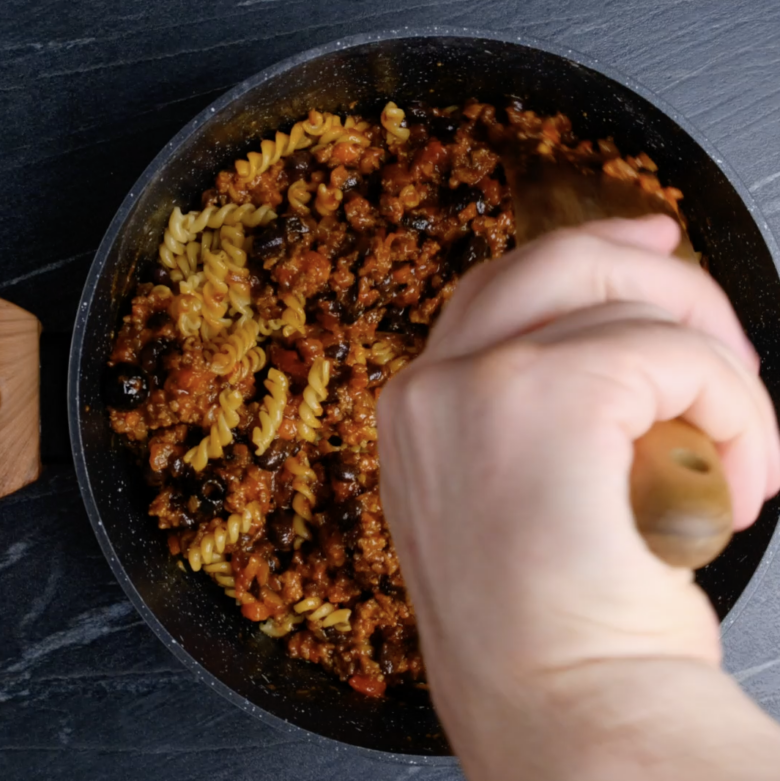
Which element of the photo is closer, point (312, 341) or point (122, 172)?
point (312, 341)

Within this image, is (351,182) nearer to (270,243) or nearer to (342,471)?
(270,243)

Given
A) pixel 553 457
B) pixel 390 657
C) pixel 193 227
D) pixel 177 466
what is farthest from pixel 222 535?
pixel 553 457

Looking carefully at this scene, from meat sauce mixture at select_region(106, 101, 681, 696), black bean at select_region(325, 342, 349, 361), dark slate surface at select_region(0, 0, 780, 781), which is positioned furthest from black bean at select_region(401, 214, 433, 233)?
dark slate surface at select_region(0, 0, 780, 781)

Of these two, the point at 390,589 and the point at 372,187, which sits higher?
the point at 372,187

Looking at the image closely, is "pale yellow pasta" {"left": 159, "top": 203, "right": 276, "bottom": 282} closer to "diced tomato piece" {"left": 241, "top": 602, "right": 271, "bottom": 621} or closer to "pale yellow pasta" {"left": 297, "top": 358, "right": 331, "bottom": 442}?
"pale yellow pasta" {"left": 297, "top": 358, "right": 331, "bottom": 442}

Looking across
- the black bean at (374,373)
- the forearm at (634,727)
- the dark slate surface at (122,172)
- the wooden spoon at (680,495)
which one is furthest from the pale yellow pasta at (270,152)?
the forearm at (634,727)

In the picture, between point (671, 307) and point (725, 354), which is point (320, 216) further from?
point (725, 354)

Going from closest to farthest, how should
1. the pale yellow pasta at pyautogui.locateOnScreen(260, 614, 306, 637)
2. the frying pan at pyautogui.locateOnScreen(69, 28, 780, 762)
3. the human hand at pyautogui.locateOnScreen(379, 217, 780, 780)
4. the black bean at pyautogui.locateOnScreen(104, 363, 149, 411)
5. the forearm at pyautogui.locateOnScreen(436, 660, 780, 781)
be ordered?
the forearm at pyautogui.locateOnScreen(436, 660, 780, 781)
the human hand at pyautogui.locateOnScreen(379, 217, 780, 780)
the frying pan at pyautogui.locateOnScreen(69, 28, 780, 762)
the black bean at pyautogui.locateOnScreen(104, 363, 149, 411)
the pale yellow pasta at pyautogui.locateOnScreen(260, 614, 306, 637)

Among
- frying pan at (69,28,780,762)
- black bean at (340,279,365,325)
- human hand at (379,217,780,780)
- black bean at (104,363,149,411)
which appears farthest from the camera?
black bean at (340,279,365,325)
